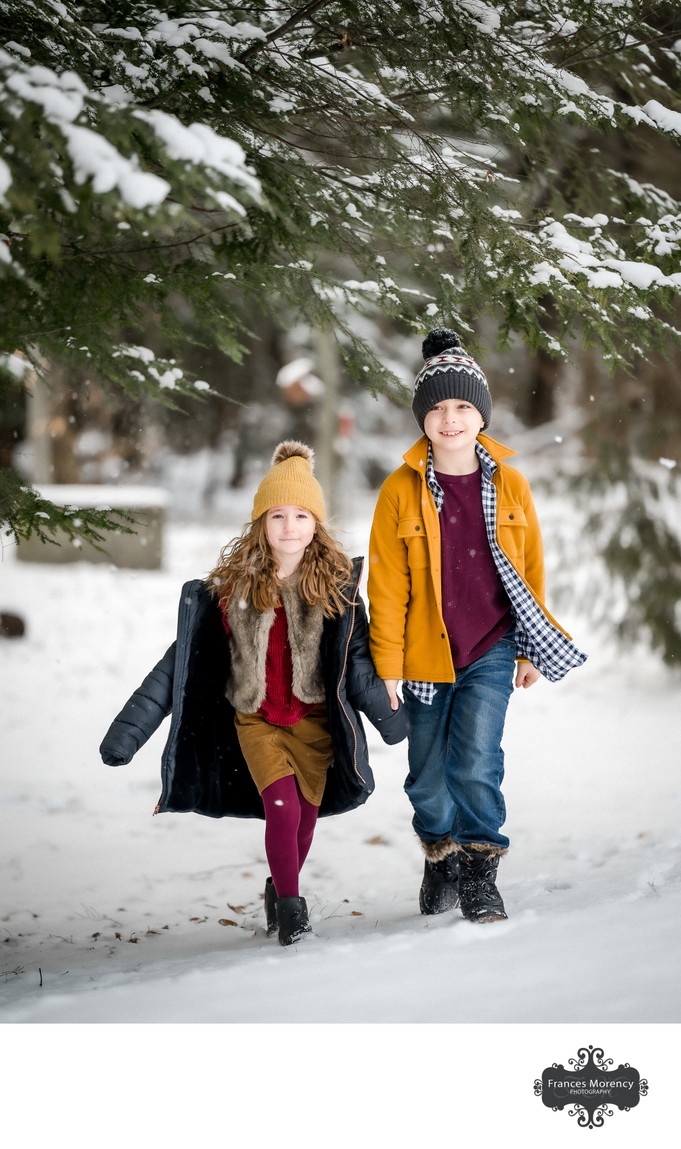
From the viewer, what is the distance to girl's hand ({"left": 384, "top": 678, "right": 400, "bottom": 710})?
3.41 metres

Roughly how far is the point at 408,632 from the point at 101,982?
1.52m

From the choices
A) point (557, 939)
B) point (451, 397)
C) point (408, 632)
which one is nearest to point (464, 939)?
point (557, 939)

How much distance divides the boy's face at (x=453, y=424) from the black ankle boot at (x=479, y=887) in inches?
54.3

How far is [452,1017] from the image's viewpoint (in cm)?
277

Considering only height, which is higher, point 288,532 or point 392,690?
point 288,532

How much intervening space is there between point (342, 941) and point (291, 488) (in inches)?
59.8

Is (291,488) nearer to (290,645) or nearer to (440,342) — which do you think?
(290,645)

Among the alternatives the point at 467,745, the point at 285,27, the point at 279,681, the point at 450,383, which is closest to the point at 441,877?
the point at 467,745

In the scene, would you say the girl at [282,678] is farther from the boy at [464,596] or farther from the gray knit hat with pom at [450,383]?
the gray knit hat with pom at [450,383]

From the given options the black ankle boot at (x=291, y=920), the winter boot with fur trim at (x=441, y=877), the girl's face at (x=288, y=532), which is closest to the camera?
the black ankle boot at (x=291, y=920)

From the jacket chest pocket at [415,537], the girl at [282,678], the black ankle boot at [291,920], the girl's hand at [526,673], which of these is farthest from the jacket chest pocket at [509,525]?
the black ankle boot at [291,920]

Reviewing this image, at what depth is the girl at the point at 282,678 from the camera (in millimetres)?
3422

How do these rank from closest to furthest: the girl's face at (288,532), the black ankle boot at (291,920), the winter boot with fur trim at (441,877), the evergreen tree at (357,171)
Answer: the evergreen tree at (357,171)
the black ankle boot at (291,920)
the girl's face at (288,532)
the winter boot with fur trim at (441,877)

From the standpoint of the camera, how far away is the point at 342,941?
3309mm
